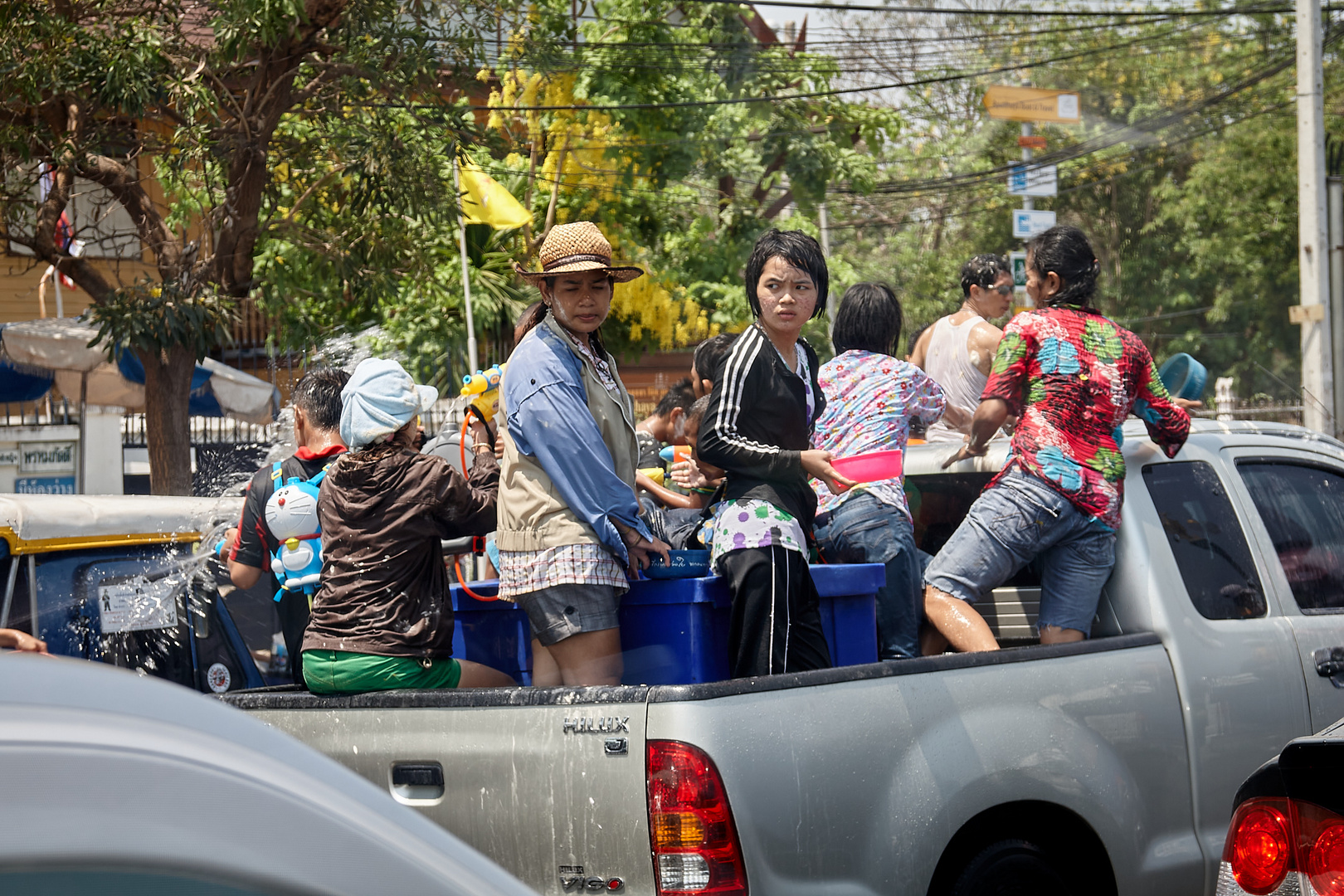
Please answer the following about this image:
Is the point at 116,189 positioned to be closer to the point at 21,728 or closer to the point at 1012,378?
the point at 1012,378

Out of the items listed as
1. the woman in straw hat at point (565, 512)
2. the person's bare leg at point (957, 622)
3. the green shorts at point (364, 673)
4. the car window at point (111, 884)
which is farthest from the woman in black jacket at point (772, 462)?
the car window at point (111, 884)

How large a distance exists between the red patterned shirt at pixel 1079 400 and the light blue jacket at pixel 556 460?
1445mm

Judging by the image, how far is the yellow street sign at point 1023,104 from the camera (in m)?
16.8

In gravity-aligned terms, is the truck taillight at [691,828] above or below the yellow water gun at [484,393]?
below

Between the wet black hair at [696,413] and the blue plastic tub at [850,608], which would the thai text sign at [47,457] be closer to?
the wet black hair at [696,413]

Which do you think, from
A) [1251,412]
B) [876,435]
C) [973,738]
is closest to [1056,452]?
[876,435]

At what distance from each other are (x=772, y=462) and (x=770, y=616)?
1.48 ft

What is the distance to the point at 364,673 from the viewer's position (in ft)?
12.1

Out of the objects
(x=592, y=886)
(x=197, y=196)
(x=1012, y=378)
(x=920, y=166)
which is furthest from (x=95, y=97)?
(x=920, y=166)

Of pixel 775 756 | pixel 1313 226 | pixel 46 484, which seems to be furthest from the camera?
pixel 1313 226

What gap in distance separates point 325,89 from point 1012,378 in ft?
26.2

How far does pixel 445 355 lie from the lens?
58.5 feet

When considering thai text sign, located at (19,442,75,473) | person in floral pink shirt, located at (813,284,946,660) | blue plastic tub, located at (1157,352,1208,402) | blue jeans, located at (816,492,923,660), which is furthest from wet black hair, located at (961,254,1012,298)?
thai text sign, located at (19,442,75,473)

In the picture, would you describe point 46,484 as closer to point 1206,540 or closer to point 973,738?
point 1206,540
